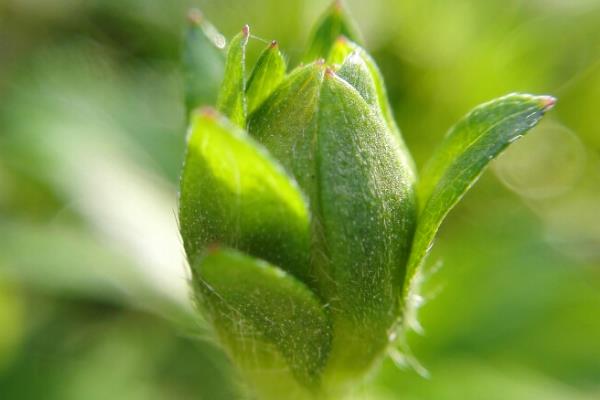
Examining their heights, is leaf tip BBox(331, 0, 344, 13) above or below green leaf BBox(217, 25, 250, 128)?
above

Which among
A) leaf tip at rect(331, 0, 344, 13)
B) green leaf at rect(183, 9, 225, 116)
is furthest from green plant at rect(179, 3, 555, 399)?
green leaf at rect(183, 9, 225, 116)

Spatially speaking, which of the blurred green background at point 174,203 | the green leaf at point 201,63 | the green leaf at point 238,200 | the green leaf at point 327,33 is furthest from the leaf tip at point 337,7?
the blurred green background at point 174,203

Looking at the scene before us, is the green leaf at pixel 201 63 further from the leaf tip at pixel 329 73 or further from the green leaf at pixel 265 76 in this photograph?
the leaf tip at pixel 329 73

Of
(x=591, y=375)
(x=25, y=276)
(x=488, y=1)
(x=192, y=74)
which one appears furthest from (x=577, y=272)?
(x=25, y=276)

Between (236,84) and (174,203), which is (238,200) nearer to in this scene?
(236,84)

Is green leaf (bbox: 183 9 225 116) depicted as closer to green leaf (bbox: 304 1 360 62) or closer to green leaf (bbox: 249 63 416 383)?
green leaf (bbox: 304 1 360 62)

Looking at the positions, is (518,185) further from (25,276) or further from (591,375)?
(25,276)
